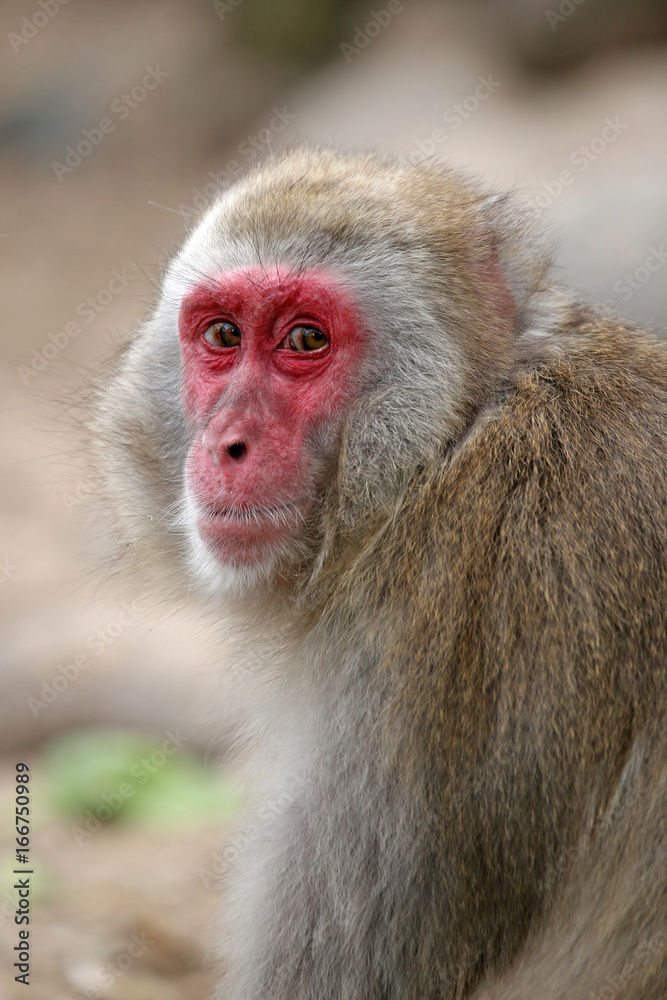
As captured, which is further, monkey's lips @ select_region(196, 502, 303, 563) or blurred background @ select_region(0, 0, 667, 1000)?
blurred background @ select_region(0, 0, 667, 1000)

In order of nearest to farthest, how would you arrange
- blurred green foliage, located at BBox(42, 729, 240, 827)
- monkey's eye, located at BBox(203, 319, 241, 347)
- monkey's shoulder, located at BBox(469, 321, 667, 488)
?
1. monkey's shoulder, located at BBox(469, 321, 667, 488)
2. monkey's eye, located at BBox(203, 319, 241, 347)
3. blurred green foliage, located at BBox(42, 729, 240, 827)

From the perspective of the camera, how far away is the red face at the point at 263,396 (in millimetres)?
3395

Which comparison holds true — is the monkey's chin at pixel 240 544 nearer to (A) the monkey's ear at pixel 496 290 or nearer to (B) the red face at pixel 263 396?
(B) the red face at pixel 263 396

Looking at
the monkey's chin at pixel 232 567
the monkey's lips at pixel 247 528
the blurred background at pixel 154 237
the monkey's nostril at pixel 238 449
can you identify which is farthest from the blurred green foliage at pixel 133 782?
the monkey's nostril at pixel 238 449

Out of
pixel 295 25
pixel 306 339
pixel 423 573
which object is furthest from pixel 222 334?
pixel 295 25

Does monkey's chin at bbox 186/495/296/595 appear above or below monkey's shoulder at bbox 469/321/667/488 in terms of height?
below

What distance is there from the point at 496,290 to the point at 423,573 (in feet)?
3.42

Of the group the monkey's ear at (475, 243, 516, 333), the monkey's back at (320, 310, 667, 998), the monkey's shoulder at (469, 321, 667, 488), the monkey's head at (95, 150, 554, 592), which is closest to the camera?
the monkey's back at (320, 310, 667, 998)

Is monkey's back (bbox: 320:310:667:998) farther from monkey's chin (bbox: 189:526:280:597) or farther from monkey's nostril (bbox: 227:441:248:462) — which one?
monkey's nostril (bbox: 227:441:248:462)

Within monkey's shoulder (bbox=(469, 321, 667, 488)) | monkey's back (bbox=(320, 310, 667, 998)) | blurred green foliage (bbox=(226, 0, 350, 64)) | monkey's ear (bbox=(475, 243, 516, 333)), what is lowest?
monkey's back (bbox=(320, 310, 667, 998))

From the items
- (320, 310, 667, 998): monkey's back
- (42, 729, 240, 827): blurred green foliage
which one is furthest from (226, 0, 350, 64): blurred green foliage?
(320, 310, 667, 998): monkey's back

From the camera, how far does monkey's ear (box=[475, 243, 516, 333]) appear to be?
3.54m

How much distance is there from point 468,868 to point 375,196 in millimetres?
2081

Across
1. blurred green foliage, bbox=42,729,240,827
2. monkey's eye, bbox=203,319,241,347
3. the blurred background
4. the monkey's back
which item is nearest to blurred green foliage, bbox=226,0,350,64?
the blurred background
